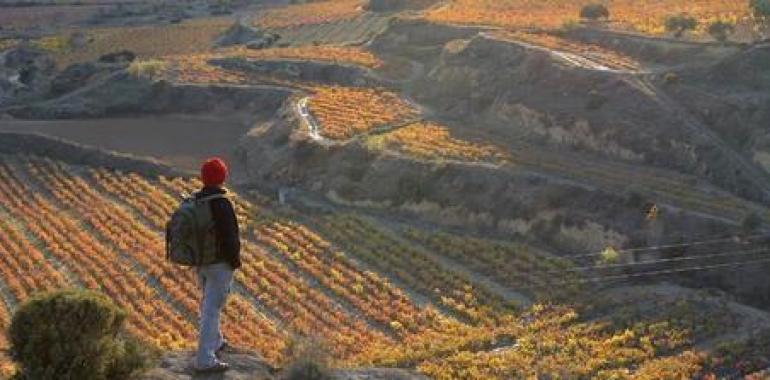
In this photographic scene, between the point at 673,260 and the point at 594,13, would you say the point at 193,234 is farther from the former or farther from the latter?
the point at 594,13

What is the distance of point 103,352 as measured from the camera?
1370cm

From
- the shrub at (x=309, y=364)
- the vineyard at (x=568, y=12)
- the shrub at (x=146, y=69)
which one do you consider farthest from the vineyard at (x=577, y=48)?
the shrub at (x=309, y=364)

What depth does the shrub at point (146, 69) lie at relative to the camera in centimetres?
7688

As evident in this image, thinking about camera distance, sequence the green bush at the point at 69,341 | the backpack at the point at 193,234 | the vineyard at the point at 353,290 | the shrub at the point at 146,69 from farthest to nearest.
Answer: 1. the shrub at the point at 146,69
2. the vineyard at the point at 353,290
3. the backpack at the point at 193,234
4. the green bush at the point at 69,341

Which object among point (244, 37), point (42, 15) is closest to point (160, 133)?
point (244, 37)

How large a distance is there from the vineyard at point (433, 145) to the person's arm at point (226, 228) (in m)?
35.9

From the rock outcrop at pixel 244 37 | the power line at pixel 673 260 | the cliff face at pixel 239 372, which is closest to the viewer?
the cliff face at pixel 239 372

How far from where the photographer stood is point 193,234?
1415 centimetres

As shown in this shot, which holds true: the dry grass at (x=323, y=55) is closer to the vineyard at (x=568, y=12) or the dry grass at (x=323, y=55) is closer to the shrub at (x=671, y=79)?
the vineyard at (x=568, y=12)

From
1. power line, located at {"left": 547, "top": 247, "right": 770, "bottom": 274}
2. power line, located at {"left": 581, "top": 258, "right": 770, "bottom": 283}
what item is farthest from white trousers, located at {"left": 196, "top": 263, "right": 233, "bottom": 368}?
power line, located at {"left": 547, "top": 247, "right": 770, "bottom": 274}

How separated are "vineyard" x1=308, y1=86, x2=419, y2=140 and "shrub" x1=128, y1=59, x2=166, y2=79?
16348 millimetres

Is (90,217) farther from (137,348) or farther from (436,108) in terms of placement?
(137,348)

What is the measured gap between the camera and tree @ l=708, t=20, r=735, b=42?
193 ft

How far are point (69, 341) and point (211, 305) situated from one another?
7.53 ft
